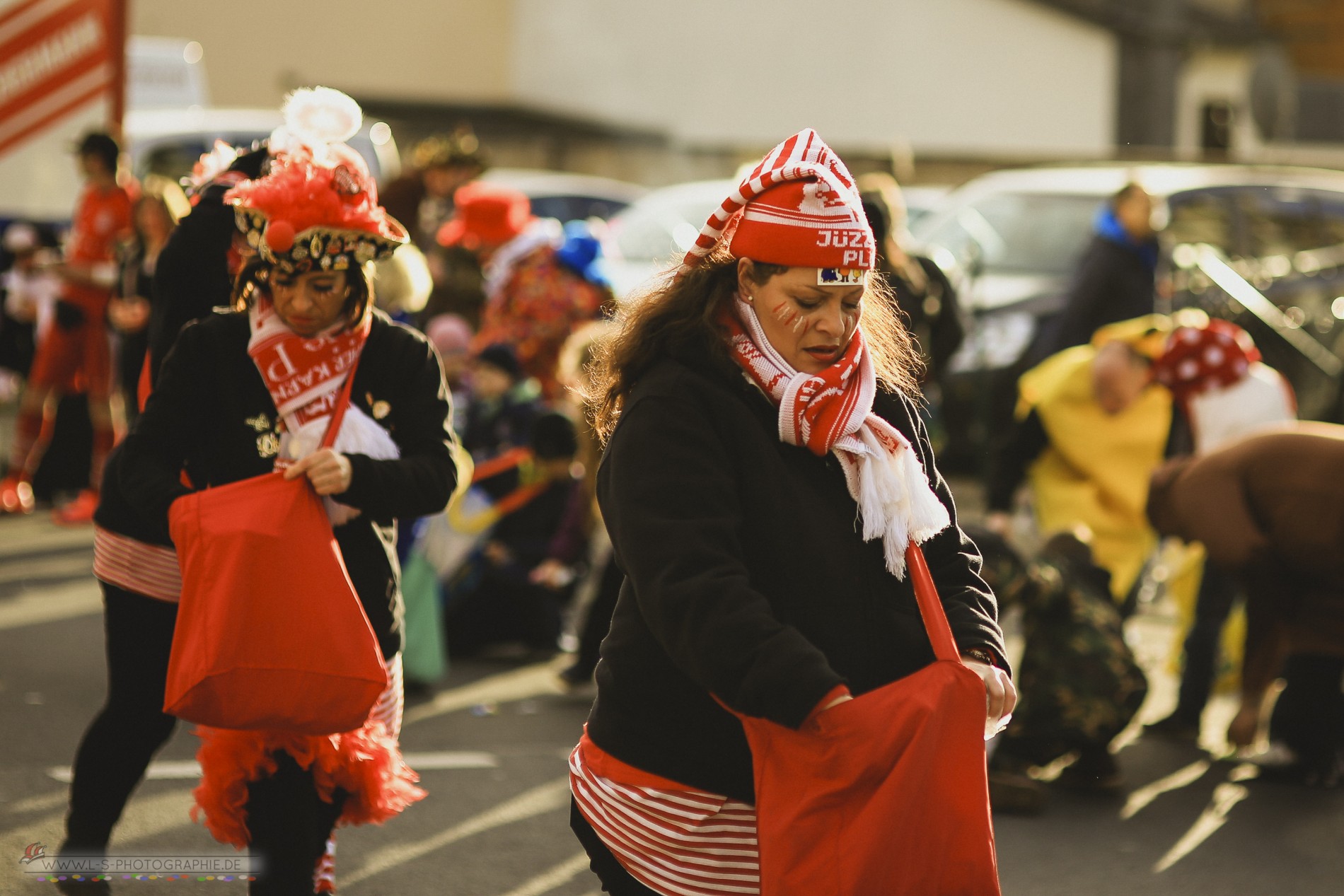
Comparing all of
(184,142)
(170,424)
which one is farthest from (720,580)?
(184,142)

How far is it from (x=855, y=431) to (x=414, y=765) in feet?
11.3

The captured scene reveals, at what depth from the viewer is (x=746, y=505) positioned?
2559 millimetres

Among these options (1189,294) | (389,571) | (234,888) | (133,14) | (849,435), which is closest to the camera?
(849,435)

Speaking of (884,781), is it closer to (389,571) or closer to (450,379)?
(389,571)

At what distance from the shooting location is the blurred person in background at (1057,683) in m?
5.53

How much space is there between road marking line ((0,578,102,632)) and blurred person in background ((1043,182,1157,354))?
203 inches

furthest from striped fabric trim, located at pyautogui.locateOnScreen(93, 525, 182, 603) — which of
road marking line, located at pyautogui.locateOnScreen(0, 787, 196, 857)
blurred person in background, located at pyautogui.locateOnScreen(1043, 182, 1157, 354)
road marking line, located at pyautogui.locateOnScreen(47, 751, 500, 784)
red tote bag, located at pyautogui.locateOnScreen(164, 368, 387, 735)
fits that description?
blurred person in background, located at pyautogui.locateOnScreen(1043, 182, 1157, 354)

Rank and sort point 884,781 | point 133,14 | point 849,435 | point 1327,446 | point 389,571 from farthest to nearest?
point 133,14
point 1327,446
point 389,571
point 849,435
point 884,781

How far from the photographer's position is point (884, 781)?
2.34 meters

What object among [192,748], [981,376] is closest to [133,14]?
[981,376]

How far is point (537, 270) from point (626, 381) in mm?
5474

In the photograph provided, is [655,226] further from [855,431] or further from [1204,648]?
[855,431]

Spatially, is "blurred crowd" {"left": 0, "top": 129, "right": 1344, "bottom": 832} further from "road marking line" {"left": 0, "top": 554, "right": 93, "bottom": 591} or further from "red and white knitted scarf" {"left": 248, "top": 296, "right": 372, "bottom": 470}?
"road marking line" {"left": 0, "top": 554, "right": 93, "bottom": 591}

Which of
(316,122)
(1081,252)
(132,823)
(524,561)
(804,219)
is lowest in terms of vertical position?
(132,823)
